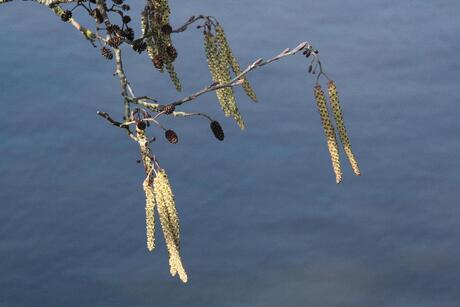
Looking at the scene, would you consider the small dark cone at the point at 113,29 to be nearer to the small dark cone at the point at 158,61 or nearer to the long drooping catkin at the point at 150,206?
the small dark cone at the point at 158,61

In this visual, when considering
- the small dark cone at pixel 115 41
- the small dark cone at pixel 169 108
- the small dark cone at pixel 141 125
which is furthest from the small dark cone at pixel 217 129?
the small dark cone at pixel 115 41

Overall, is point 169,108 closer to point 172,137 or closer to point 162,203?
point 172,137

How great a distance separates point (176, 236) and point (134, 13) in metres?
23.7

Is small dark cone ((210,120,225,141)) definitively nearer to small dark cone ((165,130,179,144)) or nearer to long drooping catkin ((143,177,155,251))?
small dark cone ((165,130,179,144))

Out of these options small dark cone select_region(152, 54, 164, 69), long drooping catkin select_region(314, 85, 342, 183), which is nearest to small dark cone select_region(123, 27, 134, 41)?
small dark cone select_region(152, 54, 164, 69)

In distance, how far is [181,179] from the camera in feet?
81.0

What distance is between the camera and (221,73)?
5.16 metres

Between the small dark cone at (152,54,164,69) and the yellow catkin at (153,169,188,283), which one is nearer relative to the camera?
the yellow catkin at (153,169,188,283)

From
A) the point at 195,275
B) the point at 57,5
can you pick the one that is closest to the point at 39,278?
the point at 195,275

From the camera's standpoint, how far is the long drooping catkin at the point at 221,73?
5156 mm

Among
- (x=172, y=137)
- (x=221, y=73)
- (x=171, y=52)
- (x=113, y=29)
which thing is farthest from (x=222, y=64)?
(x=113, y=29)

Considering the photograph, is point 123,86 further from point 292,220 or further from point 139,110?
point 292,220

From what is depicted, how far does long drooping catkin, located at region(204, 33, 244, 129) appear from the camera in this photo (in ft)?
16.9

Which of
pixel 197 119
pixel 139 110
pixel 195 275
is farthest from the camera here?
pixel 197 119
